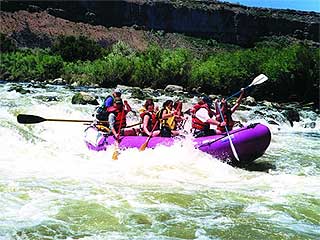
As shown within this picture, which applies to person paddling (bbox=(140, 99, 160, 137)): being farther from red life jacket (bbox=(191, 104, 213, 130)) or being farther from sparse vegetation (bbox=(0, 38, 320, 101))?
sparse vegetation (bbox=(0, 38, 320, 101))

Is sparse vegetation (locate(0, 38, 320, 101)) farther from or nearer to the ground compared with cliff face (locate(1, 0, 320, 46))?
nearer to the ground

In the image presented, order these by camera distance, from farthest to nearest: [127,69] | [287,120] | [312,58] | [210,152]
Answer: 1. [127,69]
2. [312,58]
3. [287,120]
4. [210,152]

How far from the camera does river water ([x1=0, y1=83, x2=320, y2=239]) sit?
602 cm

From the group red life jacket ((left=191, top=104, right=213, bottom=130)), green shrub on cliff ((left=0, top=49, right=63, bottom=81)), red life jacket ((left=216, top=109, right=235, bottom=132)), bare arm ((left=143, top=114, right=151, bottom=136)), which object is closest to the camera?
red life jacket ((left=216, top=109, right=235, bottom=132))

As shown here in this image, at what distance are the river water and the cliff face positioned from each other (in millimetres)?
80097

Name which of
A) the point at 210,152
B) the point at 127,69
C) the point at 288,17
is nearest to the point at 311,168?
the point at 210,152

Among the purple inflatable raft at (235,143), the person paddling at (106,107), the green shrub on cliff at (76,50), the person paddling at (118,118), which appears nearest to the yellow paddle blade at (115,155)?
the purple inflatable raft at (235,143)

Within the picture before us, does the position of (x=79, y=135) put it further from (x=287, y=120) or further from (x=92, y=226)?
(x=287, y=120)

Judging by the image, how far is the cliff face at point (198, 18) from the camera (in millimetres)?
90062

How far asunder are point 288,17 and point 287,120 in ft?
280

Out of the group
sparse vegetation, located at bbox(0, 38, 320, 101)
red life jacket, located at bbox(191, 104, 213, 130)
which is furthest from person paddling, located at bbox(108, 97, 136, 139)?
sparse vegetation, located at bbox(0, 38, 320, 101)

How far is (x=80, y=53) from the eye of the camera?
5319 cm

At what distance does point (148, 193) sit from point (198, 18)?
91068 millimetres

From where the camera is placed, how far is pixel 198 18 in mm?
96062
